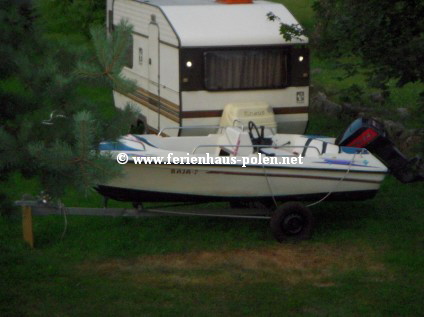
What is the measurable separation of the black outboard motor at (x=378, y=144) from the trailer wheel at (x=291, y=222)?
3.35 feet

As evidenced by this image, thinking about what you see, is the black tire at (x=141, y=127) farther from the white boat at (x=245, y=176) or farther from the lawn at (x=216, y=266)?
the white boat at (x=245, y=176)

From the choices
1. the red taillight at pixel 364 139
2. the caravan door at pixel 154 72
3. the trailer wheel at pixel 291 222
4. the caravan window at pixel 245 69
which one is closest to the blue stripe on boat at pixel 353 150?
the red taillight at pixel 364 139

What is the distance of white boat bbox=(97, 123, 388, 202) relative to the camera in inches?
350

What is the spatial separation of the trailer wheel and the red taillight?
1.00 meters

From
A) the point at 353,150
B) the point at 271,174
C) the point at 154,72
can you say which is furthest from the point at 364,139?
the point at 154,72

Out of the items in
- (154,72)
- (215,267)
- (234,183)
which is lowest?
(215,267)

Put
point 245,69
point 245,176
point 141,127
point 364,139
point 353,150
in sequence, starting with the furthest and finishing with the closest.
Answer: point 141,127 → point 245,69 → point 364,139 → point 353,150 → point 245,176

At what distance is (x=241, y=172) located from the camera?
29.5 feet

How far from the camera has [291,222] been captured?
30.2ft

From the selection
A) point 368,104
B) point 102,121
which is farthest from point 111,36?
point 368,104

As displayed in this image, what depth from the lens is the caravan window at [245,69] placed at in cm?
1156

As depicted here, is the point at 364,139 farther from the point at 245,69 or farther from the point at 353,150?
the point at 245,69

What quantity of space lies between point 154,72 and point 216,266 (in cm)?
452

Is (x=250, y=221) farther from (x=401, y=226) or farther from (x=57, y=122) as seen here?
(x=57, y=122)
